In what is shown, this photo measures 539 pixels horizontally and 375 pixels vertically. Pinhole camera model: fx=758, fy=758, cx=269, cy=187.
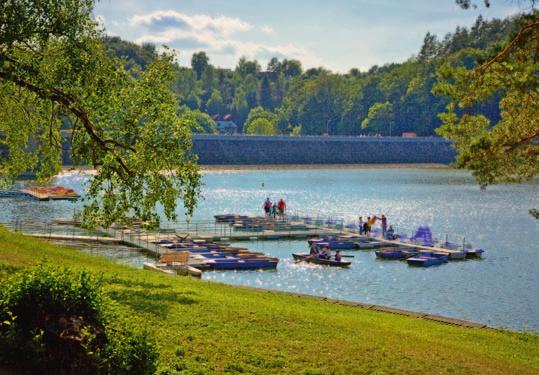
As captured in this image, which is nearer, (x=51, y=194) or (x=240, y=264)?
(x=240, y=264)

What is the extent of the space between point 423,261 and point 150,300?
90.4ft

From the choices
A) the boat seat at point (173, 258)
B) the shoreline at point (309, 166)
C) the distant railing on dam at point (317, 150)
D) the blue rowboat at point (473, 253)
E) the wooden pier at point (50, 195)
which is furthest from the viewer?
the distant railing on dam at point (317, 150)

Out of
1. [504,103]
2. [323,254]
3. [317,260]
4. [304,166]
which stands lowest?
[317,260]

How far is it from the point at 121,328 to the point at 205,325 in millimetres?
4269

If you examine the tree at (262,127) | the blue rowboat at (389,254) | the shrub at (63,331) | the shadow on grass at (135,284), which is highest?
the tree at (262,127)

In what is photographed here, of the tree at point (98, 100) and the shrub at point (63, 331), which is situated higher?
the tree at point (98, 100)

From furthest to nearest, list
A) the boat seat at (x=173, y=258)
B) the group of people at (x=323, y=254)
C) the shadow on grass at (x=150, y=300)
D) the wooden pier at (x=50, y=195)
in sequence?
the wooden pier at (x=50, y=195)
the group of people at (x=323, y=254)
the boat seat at (x=173, y=258)
the shadow on grass at (x=150, y=300)

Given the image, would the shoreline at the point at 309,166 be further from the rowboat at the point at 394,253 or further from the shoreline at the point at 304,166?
the rowboat at the point at 394,253

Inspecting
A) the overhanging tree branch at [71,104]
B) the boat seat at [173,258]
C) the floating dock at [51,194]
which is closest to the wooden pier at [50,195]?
the floating dock at [51,194]

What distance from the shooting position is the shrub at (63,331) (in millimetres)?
8758

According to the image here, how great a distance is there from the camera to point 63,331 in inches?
349

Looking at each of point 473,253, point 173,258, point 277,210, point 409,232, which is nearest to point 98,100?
point 173,258

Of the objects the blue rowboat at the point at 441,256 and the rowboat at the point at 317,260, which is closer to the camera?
the rowboat at the point at 317,260

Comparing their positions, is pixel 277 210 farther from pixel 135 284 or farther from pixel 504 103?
pixel 135 284
